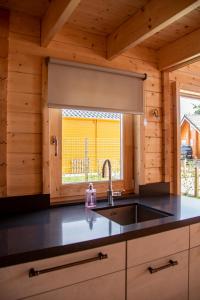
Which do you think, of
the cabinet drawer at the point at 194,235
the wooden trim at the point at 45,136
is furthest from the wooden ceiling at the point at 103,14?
the cabinet drawer at the point at 194,235

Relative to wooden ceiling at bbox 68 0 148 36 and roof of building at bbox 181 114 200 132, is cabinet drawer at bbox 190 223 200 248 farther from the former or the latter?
wooden ceiling at bbox 68 0 148 36

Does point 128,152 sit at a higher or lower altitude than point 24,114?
lower

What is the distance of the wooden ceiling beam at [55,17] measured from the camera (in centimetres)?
128

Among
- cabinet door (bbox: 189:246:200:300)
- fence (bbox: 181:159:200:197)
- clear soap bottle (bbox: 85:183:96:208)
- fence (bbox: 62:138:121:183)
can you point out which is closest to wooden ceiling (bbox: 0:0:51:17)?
fence (bbox: 62:138:121:183)

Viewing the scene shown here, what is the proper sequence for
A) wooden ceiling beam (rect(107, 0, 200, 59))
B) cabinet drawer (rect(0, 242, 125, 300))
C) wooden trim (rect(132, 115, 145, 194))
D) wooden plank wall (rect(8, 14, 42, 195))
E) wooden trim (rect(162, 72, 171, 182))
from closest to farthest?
1. cabinet drawer (rect(0, 242, 125, 300))
2. wooden ceiling beam (rect(107, 0, 200, 59))
3. wooden plank wall (rect(8, 14, 42, 195))
4. wooden trim (rect(132, 115, 145, 194))
5. wooden trim (rect(162, 72, 171, 182))

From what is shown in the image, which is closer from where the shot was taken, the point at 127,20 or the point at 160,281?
the point at 160,281

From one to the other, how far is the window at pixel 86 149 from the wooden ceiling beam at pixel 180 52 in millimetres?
581

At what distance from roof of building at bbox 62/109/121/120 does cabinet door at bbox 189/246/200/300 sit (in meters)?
1.16

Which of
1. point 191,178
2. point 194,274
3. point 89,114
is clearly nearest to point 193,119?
point 191,178

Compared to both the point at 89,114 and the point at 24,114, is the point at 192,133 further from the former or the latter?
the point at 24,114

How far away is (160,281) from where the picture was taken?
1.32 metres

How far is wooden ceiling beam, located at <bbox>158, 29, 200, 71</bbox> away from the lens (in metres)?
1.84

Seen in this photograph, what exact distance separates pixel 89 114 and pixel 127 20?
0.73m

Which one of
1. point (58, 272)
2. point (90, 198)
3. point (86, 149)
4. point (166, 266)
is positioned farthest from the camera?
point (86, 149)
